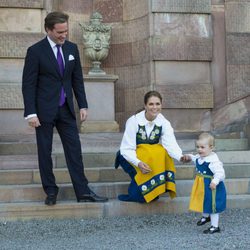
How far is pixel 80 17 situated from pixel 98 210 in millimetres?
4797

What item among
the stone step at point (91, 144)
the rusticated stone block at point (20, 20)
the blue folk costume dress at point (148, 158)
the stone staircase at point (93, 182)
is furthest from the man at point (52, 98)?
the rusticated stone block at point (20, 20)

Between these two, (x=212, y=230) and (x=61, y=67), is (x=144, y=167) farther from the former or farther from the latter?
(x=61, y=67)

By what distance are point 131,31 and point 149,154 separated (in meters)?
4.27

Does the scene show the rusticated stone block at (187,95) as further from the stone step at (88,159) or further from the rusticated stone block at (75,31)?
the stone step at (88,159)

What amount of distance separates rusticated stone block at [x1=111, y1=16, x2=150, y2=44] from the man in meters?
3.57

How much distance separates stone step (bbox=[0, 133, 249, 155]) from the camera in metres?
6.41

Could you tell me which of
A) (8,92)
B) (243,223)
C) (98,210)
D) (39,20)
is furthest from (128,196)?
(39,20)

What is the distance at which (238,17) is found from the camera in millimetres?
7961

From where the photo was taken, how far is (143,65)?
8.15 m

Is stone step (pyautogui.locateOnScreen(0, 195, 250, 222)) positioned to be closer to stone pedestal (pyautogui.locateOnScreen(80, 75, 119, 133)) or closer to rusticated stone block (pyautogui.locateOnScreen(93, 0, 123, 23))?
stone pedestal (pyautogui.locateOnScreen(80, 75, 119, 133))

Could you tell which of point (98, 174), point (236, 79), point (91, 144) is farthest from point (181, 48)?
point (98, 174)

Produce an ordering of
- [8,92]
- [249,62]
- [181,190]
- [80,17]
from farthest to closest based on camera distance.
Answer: [80,17], [249,62], [8,92], [181,190]

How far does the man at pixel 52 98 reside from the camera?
4.52 meters

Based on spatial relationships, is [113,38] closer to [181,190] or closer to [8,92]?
[8,92]
